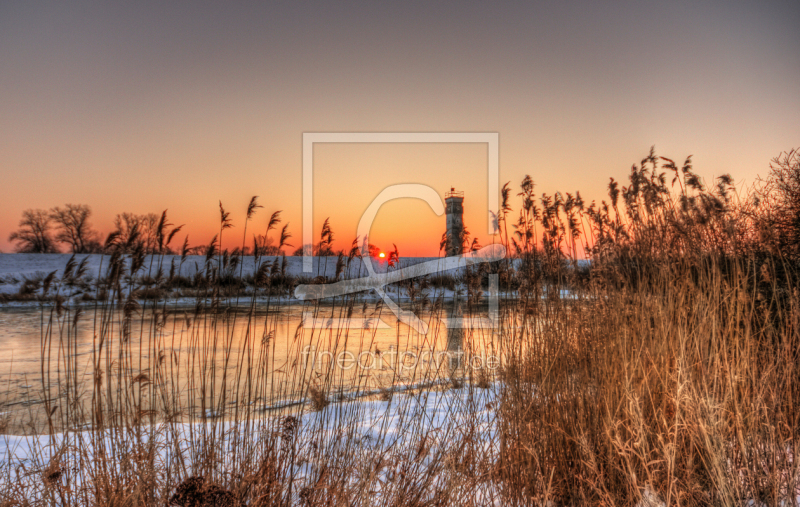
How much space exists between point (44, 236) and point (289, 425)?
4268mm

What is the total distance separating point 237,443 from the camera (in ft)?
7.65

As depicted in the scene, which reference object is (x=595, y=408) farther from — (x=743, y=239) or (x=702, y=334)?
(x=743, y=239)

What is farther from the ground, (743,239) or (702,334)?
(743,239)

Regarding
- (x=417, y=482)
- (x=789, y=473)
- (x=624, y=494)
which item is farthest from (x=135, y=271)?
(x=789, y=473)

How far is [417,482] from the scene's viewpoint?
93.7 inches

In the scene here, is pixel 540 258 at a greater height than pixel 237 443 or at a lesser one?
greater

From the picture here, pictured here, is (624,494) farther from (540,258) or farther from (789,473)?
(540,258)

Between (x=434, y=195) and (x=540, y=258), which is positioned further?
(x=434, y=195)

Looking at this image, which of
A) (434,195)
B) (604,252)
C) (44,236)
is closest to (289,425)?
(604,252)

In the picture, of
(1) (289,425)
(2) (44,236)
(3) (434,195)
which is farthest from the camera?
(3) (434,195)

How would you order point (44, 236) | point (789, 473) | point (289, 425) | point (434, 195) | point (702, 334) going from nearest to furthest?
point (789, 473) < point (289, 425) < point (702, 334) < point (44, 236) < point (434, 195)

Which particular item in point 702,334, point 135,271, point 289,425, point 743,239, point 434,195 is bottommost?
point 289,425

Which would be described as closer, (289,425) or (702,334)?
(289,425)

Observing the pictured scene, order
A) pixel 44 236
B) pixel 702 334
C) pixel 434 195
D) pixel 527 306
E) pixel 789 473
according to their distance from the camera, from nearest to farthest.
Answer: pixel 789 473 < pixel 702 334 < pixel 527 306 < pixel 44 236 < pixel 434 195
